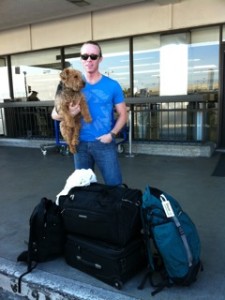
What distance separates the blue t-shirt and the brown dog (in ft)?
0.21

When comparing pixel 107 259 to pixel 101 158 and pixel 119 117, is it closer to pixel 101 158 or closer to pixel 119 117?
pixel 101 158

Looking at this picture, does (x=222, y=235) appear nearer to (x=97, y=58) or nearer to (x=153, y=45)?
(x=97, y=58)

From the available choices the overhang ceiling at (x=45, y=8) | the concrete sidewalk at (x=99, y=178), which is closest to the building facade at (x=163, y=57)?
the overhang ceiling at (x=45, y=8)

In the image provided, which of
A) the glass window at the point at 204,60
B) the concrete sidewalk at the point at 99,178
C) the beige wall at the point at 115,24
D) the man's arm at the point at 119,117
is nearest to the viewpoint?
the concrete sidewalk at the point at 99,178

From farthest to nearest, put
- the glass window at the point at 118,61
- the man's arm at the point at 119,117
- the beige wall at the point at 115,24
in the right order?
the glass window at the point at 118,61 → the beige wall at the point at 115,24 → the man's arm at the point at 119,117

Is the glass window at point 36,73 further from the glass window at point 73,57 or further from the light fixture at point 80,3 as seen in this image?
the light fixture at point 80,3

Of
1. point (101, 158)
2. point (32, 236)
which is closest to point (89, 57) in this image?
point (101, 158)

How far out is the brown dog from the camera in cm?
245

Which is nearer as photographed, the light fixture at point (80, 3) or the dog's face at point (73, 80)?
the dog's face at point (73, 80)

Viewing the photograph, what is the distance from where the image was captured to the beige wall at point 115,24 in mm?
6488

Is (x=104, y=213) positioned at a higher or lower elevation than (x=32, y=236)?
higher

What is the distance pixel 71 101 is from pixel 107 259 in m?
1.22

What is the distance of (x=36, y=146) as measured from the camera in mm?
8633

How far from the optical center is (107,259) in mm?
2189
